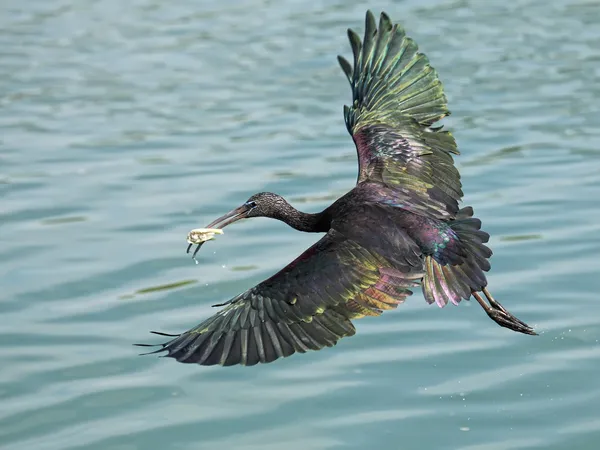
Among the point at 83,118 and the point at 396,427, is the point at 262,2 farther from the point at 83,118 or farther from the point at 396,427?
the point at 396,427

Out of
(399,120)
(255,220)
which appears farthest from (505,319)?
(255,220)

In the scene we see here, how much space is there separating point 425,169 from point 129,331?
237cm

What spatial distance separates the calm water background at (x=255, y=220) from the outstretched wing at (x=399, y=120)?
116 cm

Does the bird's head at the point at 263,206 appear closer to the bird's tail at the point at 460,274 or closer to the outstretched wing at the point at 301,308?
the outstretched wing at the point at 301,308

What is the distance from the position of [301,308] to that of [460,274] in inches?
A: 35.5

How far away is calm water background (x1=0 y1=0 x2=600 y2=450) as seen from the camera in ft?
26.1

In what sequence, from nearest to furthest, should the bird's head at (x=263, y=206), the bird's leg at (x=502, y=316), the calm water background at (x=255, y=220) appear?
1. the calm water background at (x=255, y=220)
2. the bird's leg at (x=502, y=316)
3. the bird's head at (x=263, y=206)

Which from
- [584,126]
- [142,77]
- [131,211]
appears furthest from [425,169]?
[142,77]

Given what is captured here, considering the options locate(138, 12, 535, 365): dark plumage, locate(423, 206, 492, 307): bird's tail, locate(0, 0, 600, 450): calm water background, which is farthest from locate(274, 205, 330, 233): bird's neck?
locate(423, 206, 492, 307): bird's tail

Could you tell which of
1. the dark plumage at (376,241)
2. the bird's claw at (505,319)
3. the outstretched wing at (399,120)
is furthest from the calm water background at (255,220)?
the outstretched wing at (399,120)

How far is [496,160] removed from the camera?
12.5 meters

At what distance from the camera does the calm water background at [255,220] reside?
7957 mm

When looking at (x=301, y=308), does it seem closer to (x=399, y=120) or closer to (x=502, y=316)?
(x=502, y=316)

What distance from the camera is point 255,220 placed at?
11.5 meters
